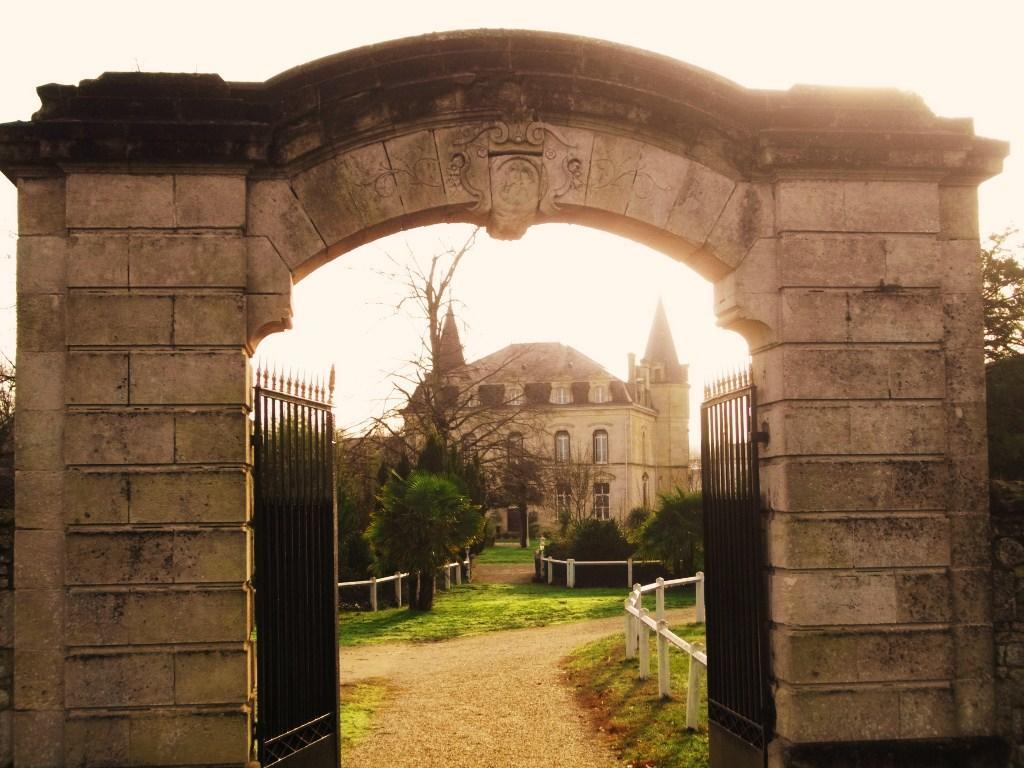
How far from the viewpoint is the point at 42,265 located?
20.7ft

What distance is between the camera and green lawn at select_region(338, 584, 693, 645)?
16.4 metres

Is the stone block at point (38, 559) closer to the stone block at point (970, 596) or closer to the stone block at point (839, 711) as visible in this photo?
the stone block at point (839, 711)

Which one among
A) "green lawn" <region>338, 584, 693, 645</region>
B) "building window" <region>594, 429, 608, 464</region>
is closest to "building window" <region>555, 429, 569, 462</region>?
"building window" <region>594, 429, 608, 464</region>

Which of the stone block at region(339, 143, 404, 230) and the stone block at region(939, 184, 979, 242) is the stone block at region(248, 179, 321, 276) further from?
the stone block at region(939, 184, 979, 242)

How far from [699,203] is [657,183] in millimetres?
292

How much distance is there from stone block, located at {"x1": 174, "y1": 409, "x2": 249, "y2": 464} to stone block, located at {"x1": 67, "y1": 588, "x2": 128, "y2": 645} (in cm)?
87

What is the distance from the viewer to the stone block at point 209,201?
20.8 ft

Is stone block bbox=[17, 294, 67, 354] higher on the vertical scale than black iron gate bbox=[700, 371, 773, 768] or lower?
higher

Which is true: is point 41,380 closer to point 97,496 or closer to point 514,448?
point 97,496

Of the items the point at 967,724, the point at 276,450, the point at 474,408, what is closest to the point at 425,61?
the point at 276,450

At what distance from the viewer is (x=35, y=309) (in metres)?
6.28

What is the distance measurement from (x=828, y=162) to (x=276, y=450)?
12.6 ft

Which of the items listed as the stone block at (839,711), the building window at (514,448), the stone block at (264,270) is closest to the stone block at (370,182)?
the stone block at (264,270)

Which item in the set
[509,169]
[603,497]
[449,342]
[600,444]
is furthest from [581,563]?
[600,444]
